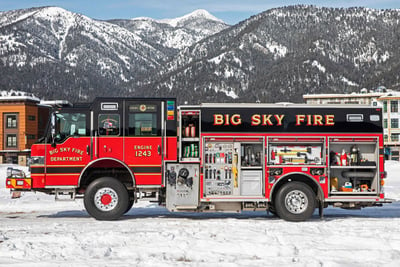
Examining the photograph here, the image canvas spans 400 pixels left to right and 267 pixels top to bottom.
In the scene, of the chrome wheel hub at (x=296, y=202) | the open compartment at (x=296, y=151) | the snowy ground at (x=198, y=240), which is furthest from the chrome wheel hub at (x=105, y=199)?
the chrome wheel hub at (x=296, y=202)

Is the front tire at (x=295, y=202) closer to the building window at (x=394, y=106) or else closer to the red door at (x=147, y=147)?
the red door at (x=147, y=147)

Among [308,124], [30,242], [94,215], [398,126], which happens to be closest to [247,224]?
[308,124]

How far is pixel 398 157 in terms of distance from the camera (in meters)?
82.0

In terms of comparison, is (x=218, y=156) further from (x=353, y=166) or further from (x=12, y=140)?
(x=12, y=140)

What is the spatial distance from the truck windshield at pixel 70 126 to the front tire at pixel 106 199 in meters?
1.48

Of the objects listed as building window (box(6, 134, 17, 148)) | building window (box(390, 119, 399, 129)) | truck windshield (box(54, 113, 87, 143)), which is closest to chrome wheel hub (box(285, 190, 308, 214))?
truck windshield (box(54, 113, 87, 143))

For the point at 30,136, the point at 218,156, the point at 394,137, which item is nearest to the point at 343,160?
the point at 218,156

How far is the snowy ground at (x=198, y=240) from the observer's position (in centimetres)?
869

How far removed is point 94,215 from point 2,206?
251 inches

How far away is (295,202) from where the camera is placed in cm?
1352

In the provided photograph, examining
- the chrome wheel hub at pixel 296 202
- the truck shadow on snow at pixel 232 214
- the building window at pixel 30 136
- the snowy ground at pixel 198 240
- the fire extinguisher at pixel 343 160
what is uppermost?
the building window at pixel 30 136

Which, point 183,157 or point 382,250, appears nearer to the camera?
point 382,250

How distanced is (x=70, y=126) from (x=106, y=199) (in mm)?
2284

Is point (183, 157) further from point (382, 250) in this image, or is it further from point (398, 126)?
point (398, 126)
